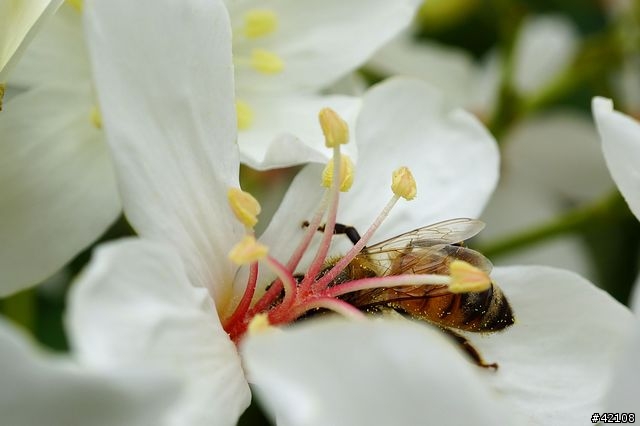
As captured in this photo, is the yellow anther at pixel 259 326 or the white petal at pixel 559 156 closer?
the yellow anther at pixel 259 326

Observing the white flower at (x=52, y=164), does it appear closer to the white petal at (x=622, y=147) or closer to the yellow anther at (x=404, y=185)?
the yellow anther at (x=404, y=185)

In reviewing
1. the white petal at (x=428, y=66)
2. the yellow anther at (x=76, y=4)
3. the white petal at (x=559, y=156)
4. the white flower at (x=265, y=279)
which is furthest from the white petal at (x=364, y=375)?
the white petal at (x=559, y=156)

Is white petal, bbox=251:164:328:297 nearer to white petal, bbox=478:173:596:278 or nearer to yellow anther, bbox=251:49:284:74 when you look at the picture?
yellow anther, bbox=251:49:284:74

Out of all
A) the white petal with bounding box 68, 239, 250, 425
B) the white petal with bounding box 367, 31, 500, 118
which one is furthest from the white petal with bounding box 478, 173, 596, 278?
the white petal with bounding box 68, 239, 250, 425

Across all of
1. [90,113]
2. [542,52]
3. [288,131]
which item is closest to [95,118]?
[90,113]

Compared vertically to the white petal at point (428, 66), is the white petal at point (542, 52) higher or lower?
lower

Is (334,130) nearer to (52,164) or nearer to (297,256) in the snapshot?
(297,256)
